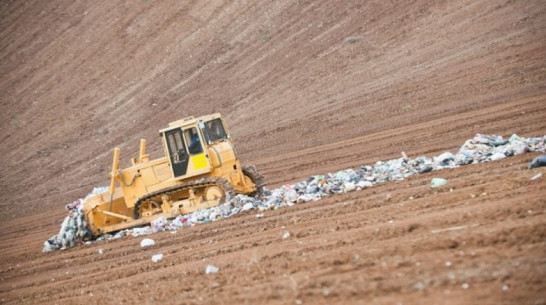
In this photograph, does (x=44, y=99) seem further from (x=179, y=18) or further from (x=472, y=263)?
(x=472, y=263)

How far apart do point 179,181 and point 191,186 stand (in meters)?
0.38

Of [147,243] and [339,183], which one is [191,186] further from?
[339,183]

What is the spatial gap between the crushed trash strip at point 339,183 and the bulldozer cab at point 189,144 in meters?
1.05

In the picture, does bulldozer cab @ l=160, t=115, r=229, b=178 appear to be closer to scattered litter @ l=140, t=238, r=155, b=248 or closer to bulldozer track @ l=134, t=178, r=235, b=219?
bulldozer track @ l=134, t=178, r=235, b=219

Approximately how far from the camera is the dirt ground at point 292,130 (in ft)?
26.9

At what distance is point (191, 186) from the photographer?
650 inches

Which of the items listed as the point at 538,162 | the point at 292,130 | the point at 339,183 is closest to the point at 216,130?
the point at 339,183

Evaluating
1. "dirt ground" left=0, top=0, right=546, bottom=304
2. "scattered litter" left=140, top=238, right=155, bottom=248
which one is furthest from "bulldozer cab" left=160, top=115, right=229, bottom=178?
"scattered litter" left=140, top=238, right=155, bottom=248

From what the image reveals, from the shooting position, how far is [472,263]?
7.39m

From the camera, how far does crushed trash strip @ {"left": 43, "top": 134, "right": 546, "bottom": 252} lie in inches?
573

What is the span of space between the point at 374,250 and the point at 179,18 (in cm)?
3118

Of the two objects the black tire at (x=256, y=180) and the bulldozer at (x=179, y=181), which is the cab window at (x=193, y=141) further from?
the black tire at (x=256, y=180)

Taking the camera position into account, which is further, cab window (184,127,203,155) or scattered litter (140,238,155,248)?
cab window (184,127,203,155)

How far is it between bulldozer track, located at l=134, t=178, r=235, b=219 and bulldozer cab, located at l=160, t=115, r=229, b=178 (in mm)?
228
